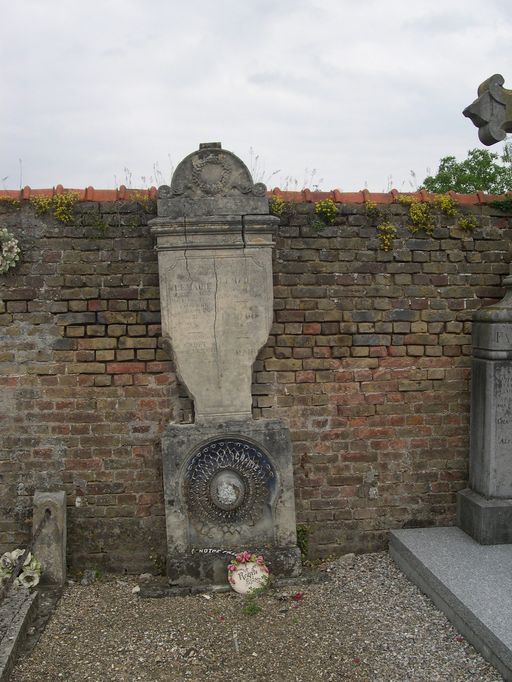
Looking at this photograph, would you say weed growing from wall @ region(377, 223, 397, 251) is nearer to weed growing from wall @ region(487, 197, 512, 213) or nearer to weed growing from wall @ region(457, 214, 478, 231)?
weed growing from wall @ region(457, 214, 478, 231)

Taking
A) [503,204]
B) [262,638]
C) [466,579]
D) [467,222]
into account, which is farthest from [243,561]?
[503,204]

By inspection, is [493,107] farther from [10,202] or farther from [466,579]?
[10,202]

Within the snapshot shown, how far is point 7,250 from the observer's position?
4480 mm

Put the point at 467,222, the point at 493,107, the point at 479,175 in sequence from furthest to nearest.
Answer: the point at 479,175 < the point at 467,222 < the point at 493,107

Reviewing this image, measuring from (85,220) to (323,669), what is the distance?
11.7 ft

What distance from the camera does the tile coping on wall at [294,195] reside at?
181 inches

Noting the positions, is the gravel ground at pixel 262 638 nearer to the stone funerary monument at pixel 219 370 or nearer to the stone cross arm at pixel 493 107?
the stone funerary monument at pixel 219 370

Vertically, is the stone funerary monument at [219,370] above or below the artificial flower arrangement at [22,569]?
above

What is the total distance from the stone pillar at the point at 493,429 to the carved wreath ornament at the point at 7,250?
3.74 meters

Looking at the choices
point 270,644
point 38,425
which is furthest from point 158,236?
point 270,644

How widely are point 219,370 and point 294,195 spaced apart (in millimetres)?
1564

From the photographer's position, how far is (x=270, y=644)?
3.57 meters

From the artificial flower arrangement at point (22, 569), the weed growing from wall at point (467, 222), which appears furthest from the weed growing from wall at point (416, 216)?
the artificial flower arrangement at point (22, 569)

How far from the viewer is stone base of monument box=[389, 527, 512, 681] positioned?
330 cm
